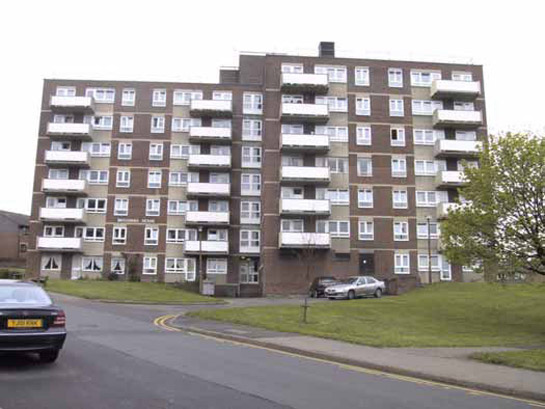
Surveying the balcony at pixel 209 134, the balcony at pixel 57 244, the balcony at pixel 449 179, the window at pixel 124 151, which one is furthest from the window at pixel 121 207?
the balcony at pixel 449 179

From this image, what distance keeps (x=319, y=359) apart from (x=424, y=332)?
7.68m

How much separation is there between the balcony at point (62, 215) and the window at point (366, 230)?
25.5 meters

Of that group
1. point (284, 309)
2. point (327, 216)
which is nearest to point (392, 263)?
point (327, 216)

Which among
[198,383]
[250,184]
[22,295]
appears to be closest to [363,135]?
[250,184]

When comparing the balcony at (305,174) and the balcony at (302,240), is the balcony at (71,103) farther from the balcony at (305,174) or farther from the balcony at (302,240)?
the balcony at (302,240)

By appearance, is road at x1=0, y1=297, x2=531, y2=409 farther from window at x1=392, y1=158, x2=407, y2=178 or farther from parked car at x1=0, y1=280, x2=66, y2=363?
window at x1=392, y1=158, x2=407, y2=178

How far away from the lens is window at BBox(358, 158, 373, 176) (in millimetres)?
47812

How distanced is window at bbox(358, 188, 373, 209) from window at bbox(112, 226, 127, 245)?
72.5ft

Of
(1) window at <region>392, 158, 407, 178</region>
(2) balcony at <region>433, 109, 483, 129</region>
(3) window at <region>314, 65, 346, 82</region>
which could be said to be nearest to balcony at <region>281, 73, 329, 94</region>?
(3) window at <region>314, 65, 346, 82</region>

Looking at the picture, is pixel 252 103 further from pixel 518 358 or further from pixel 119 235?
pixel 518 358

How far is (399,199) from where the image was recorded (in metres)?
47.6

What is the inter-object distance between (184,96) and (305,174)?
16694 mm

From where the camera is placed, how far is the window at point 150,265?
50781 mm

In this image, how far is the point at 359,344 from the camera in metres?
14.3
